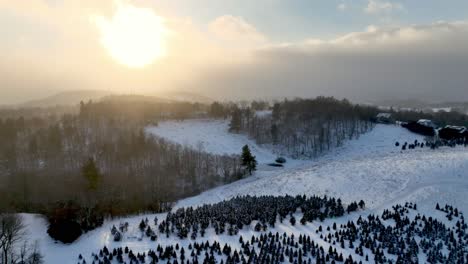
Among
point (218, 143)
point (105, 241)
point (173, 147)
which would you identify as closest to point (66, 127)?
point (173, 147)

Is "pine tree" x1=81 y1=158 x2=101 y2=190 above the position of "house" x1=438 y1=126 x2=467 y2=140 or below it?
below

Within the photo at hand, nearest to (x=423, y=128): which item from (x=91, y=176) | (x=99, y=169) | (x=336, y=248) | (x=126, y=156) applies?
(x=126, y=156)

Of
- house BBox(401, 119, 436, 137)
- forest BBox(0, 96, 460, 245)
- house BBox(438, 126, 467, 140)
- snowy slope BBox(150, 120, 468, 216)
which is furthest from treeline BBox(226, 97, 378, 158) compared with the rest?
snowy slope BBox(150, 120, 468, 216)

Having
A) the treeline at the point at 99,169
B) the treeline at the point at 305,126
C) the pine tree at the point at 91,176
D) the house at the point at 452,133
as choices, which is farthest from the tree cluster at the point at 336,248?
the treeline at the point at 305,126

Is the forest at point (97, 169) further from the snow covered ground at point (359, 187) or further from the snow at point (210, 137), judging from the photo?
the snow at point (210, 137)

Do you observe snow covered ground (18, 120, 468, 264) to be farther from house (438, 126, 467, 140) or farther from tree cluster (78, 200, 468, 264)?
house (438, 126, 467, 140)

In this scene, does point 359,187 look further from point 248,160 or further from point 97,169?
point 97,169
